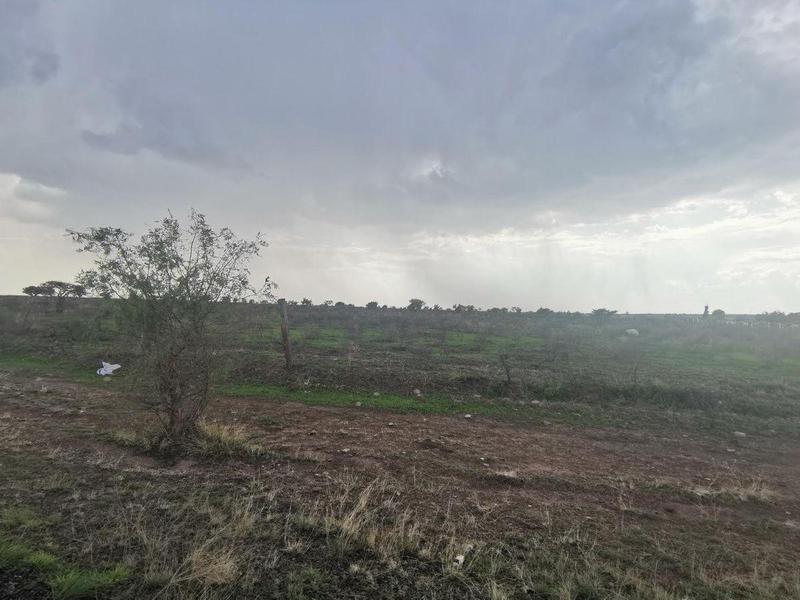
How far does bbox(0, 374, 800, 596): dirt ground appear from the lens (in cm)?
589

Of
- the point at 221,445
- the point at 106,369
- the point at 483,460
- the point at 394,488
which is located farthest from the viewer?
the point at 106,369

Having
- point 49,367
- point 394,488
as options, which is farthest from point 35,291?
point 394,488

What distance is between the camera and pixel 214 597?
3582 mm

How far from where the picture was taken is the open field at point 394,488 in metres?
4.17

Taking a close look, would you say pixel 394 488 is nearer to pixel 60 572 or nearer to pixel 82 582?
pixel 82 582

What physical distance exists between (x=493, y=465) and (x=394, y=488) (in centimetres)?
226

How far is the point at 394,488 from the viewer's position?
6.37 metres

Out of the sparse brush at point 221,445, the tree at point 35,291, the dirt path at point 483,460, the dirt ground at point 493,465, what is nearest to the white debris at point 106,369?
the dirt path at point 483,460

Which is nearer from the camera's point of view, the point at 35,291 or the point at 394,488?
the point at 394,488

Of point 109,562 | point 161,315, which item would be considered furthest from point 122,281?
point 109,562

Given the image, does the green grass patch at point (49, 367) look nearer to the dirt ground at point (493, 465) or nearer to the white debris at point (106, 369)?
the white debris at point (106, 369)

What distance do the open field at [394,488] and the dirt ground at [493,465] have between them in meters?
0.05

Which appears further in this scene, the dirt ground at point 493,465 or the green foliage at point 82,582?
the dirt ground at point 493,465

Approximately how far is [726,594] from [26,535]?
23.0 feet
